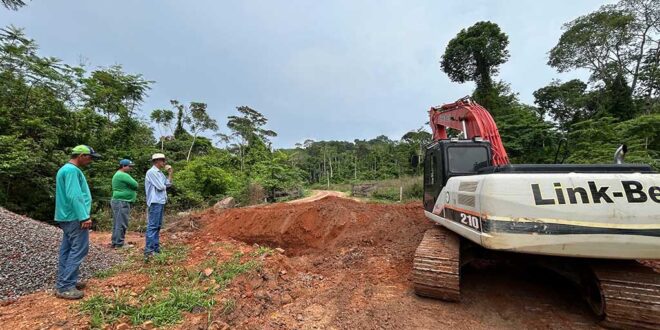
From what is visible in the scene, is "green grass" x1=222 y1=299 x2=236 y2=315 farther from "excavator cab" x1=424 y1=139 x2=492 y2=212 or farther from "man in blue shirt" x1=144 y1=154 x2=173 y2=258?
"excavator cab" x1=424 y1=139 x2=492 y2=212

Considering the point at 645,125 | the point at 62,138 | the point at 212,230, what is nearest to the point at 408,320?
the point at 212,230

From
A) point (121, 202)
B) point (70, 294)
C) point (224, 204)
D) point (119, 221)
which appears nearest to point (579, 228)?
point (70, 294)

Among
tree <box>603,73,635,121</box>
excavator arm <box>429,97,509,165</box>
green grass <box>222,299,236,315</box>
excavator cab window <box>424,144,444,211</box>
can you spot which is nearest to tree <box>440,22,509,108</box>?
tree <box>603,73,635,121</box>

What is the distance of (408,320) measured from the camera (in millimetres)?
2932

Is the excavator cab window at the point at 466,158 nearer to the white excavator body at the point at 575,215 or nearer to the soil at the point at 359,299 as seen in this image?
the soil at the point at 359,299

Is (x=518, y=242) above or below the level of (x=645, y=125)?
below

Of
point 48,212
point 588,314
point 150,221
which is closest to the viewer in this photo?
point 588,314

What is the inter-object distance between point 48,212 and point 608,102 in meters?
28.4

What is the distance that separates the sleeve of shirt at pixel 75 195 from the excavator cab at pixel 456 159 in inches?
175

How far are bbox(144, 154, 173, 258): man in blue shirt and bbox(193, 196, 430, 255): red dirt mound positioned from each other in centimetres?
235

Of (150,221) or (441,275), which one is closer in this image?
(441,275)

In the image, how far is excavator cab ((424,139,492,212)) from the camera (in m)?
4.54

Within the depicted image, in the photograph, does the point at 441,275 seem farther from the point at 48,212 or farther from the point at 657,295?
the point at 48,212

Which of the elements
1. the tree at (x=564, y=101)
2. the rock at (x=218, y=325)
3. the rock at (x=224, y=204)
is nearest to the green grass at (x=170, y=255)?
the rock at (x=218, y=325)
